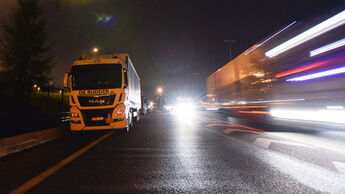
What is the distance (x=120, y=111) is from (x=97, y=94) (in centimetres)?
118

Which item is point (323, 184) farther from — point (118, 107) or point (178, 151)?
point (118, 107)

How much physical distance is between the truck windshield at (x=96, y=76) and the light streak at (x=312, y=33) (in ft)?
24.0

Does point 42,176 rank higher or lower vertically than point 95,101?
lower

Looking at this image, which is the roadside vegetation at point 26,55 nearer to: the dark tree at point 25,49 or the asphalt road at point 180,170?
the dark tree at point 25,49

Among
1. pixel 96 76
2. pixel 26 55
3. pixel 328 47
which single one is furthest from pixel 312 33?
pixel 26 55

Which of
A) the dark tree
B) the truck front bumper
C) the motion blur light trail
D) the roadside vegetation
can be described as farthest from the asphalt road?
the dark tree

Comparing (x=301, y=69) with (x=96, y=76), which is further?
(x=96, y=76)

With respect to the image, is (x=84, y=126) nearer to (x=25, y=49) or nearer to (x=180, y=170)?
(x=180, y=170)

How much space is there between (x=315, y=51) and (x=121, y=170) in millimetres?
7531

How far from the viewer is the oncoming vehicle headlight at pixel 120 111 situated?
9.02 metres

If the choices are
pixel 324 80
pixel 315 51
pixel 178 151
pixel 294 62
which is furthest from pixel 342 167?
Answer: pixel 294 62

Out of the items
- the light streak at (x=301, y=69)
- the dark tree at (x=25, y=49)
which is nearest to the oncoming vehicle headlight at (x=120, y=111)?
the light streak at (x=301, y=69)

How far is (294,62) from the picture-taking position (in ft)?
29.1

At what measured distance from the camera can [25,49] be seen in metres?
26.6
